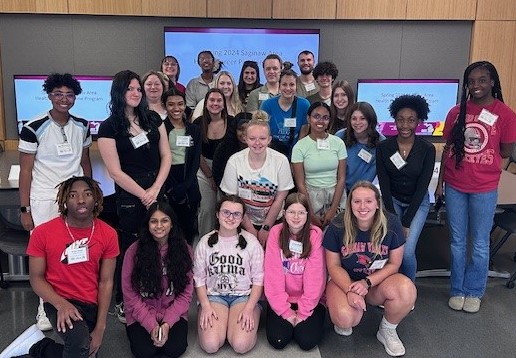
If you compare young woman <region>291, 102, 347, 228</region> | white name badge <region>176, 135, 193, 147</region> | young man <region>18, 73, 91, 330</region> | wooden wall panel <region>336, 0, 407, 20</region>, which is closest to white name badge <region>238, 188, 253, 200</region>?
young woman <region>291, 102, 347, 228</region>

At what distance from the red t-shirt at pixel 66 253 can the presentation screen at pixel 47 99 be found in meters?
2.98

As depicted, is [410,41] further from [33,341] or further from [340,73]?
[33,341]

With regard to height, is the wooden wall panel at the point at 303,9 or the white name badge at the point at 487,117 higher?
the wooden wall panel at the point at 303,9

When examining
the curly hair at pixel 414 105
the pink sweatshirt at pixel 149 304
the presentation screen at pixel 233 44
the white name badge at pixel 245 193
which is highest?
the presentation screen at pixel 233 44

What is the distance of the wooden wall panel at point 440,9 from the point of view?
5336 millimetres

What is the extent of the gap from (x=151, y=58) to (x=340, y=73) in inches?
78.9

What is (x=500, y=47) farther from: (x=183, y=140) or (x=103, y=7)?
(x=103, y=7)

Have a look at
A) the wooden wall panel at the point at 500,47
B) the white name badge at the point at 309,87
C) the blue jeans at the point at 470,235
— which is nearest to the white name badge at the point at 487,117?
the blue jeans at the point at 470,235

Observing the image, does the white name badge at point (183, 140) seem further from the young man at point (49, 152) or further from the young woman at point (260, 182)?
the young man at point (49, 152)

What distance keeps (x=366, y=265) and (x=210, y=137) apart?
1373 millimetres

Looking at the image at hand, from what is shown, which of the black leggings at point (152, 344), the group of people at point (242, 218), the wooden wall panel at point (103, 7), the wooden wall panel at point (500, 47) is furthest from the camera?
the wooden wall panel at point (500, 47)

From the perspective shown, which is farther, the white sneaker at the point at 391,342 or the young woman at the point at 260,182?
the young woman at the point at 260,182

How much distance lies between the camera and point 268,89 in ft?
13.5

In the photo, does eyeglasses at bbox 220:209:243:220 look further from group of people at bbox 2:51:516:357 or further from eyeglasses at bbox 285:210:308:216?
eyeglasses at bbox 285:210:308:216
